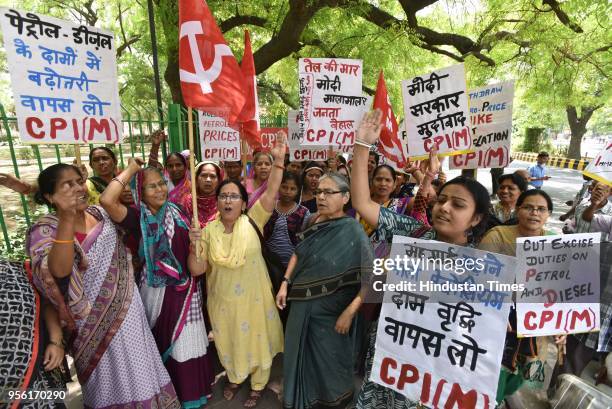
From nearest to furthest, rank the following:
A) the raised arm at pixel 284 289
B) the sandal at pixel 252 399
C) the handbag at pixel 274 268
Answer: the raised arm at pixel 284 289, the sandal at pixel 252 399, the handbag at pixel 274 268

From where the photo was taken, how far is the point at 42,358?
1.78 m

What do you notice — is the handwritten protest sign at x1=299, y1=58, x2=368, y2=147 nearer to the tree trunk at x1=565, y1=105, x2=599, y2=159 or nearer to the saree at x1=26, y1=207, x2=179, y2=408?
the saree at x1=26, y1=207, x2=179, y2=408

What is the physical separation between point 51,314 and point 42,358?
22 centimetres

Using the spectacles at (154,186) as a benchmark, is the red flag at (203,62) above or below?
above

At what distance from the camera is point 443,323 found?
167cm

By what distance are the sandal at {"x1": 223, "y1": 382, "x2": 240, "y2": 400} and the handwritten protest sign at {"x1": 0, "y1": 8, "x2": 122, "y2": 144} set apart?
6.75ft

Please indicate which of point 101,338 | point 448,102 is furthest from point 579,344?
point 101,338

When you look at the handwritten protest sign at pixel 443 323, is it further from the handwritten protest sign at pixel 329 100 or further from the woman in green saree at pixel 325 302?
the handwritten protest sign at pixel 329 100

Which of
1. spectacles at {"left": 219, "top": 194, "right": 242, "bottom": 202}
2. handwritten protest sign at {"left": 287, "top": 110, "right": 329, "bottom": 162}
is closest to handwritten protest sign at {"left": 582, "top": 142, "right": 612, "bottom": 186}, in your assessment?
spectacles at {"left": 219, "top": 194, "right": 242, "bottom": 202}

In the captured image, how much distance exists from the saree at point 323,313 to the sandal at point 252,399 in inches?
11.7

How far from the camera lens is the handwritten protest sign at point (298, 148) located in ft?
16.0

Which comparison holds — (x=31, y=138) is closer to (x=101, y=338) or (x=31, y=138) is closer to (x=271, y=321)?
(x=101, y=338)

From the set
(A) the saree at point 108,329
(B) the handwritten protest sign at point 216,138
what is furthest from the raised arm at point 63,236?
(B) the handwritten protest sign at point 216,138

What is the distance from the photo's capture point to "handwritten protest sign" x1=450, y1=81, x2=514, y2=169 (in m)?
3.53
